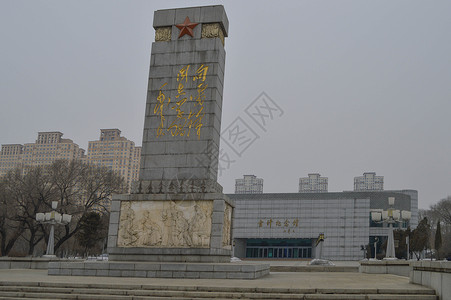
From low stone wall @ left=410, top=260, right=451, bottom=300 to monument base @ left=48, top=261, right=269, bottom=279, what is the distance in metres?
4.68

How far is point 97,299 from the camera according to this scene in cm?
980

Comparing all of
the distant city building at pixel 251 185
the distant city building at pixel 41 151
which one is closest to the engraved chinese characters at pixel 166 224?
the distant city building at pixel 41 151

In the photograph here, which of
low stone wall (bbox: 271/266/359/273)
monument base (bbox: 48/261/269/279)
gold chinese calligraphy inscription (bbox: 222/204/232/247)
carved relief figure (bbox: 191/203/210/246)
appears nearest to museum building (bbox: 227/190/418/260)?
low stone wall (bbox: 271/266/359/273)

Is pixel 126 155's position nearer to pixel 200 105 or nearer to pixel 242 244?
Answer: pixel 242 244

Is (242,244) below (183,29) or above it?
below

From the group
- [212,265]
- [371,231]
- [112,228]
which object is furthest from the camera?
[371,231]

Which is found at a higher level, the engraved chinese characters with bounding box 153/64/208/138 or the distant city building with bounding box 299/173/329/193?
the distant city building with bounding box 299/173/329/193

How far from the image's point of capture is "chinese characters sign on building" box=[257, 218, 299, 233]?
64938 mm

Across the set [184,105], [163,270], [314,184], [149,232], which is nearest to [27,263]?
[149,232]

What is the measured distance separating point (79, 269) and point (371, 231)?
56087mm

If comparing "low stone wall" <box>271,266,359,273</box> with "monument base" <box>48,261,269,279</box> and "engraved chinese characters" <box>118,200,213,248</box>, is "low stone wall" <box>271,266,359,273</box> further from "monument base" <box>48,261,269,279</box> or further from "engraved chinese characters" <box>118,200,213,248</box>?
"engraved chinese characters" <box>118,200,213,248</box>

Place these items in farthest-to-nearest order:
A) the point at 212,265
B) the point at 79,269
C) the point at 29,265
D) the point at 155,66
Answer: the point at 29,265 → the point at 155,66 → the point at 79,269 → the point at 212,265

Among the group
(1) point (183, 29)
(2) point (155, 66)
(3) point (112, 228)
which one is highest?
(1) point (183, 29)

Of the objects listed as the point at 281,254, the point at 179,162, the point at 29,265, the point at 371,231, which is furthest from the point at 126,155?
the point at 179,162
